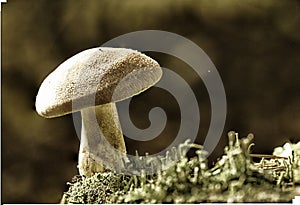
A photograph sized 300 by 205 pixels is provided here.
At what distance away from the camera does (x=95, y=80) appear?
799mm

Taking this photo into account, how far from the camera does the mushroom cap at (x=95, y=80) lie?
0.80 m

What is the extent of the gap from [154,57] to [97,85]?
72 cm

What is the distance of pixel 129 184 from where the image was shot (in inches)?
31.9

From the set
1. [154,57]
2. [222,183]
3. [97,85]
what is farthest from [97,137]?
[154,57]

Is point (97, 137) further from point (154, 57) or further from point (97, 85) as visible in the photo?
point (154, 57)

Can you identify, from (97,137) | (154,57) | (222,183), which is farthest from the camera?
(154,57)

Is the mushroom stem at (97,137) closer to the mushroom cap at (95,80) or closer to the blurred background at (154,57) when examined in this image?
the mushroom cap at (95,80)

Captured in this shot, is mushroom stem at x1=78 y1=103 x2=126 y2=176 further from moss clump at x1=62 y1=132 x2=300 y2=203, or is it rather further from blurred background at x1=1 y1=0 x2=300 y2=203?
blurred background at x1=1 y1=0 x2=300 y2=203

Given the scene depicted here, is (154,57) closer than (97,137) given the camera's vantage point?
No

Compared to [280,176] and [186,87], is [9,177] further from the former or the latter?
[280,176]

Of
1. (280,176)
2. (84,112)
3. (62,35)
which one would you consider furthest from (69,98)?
(62,35)

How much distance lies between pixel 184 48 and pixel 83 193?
750mm

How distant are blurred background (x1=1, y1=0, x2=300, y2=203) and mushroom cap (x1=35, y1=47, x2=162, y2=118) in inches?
25.2

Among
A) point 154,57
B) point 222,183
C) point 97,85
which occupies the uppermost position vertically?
point 154,57
